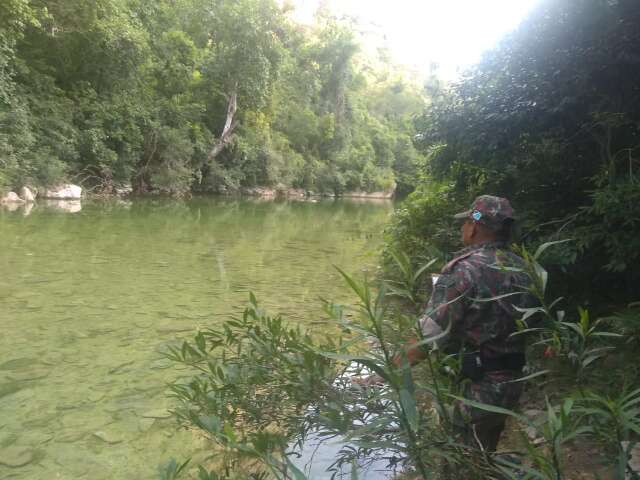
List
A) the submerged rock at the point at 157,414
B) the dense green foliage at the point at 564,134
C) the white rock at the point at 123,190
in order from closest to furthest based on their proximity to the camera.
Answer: the submerged rock at the point at 157,414 → the dense green foliage at the point at 564,134 → the white rock at the point at 123,190

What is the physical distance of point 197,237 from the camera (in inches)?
490

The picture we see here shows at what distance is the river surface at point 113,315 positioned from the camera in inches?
118

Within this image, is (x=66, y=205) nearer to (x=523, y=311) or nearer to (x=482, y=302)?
(x=482, y=302)

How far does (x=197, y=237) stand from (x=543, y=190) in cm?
917

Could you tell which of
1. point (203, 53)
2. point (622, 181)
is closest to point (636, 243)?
point (622, 181)

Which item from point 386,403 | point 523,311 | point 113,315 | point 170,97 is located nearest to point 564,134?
point 523,311

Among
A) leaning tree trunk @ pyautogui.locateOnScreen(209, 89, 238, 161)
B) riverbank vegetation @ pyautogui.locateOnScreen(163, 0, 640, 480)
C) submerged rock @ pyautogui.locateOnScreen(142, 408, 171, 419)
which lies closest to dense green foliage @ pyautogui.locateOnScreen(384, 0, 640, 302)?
riverbank vegetation @ pyautogui.locateOnScreen(163, 0, 640, 480)

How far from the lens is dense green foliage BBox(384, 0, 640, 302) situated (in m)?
3.88

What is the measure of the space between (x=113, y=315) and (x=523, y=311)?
4893 millimetres

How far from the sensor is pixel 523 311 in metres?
1.76

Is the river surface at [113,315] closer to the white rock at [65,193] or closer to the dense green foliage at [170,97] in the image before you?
the dense green foliage at [170,97]

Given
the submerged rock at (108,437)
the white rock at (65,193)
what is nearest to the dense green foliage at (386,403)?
the submerged rock at (108,437)

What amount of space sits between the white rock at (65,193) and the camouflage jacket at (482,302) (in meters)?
21.7

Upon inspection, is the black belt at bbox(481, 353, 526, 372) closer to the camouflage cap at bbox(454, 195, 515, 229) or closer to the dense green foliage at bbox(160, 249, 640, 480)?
the dense green foliage at bbox(160, 249, 640, 480)
